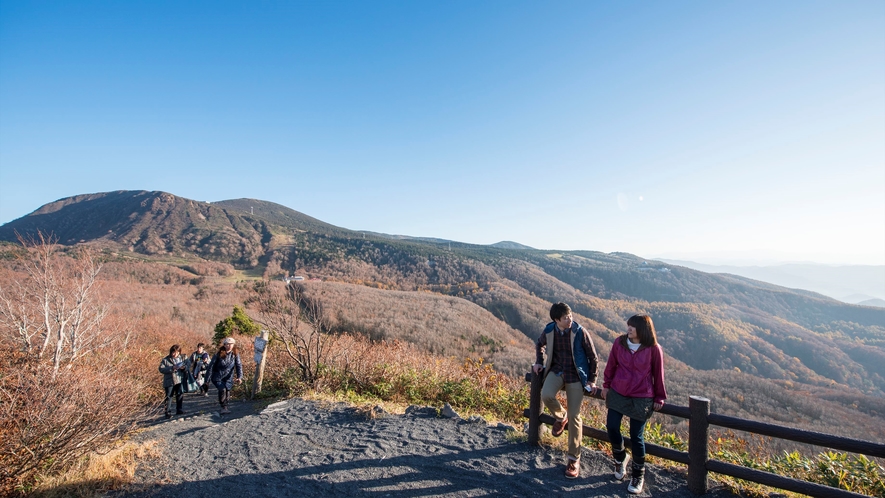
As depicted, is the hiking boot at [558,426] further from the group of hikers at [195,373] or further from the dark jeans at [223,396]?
the dark jeans at [223,396]

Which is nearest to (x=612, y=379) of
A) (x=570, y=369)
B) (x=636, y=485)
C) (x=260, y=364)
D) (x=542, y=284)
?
(x=570, y=369)

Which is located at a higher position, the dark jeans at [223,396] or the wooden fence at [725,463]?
the wooden fence at [725,463]

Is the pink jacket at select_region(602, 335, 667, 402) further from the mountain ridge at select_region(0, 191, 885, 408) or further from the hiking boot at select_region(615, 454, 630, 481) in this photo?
the mountain ridge at select_region(0, 191, 885, 408)

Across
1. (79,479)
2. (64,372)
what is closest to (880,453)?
(79,479)

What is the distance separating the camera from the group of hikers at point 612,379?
12.2ft

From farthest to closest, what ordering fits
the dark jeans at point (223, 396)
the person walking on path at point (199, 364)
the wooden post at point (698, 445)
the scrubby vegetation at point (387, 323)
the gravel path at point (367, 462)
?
the person walking on path at point (199, 364), the dark jeans at point (223, 396), the scrubby vegetation at point (387, 323), the gravel path at point (367, 462), the wooden post at point (698, 445)

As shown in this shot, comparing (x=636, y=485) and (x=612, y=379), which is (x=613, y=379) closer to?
(x=612, y=379)

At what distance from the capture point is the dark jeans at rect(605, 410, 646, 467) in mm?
3787

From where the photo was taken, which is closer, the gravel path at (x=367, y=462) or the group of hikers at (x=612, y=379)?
the group of hikers at (x=612, y=379)

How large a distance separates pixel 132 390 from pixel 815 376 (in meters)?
96.7

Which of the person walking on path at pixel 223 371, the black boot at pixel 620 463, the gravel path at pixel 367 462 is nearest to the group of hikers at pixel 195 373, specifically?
the person walking on path at pixel 223 371

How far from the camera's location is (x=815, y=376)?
66312 millimetres

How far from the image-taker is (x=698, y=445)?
3.84 metres

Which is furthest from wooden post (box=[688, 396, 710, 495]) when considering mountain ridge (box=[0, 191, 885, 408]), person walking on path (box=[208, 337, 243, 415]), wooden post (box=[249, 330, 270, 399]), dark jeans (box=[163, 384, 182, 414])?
mountain ridge (box=[0, 191, 885, 408])
